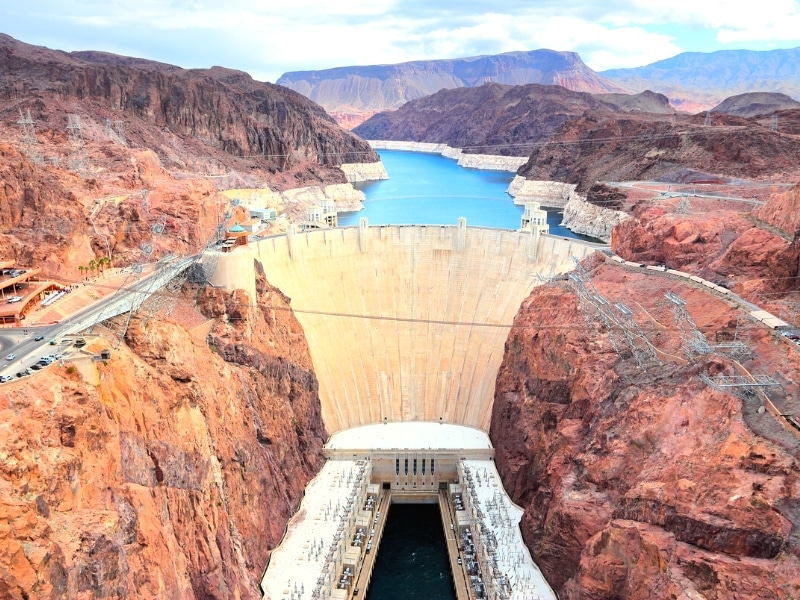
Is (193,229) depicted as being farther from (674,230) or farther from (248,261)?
(674,230)

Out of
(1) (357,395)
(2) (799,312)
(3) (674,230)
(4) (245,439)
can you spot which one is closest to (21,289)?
A: (4) (245,439)

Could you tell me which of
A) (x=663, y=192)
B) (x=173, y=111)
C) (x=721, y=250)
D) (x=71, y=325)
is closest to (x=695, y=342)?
(x=721, y=250)

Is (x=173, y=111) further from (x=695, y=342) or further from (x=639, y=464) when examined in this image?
(x=639, y=464)

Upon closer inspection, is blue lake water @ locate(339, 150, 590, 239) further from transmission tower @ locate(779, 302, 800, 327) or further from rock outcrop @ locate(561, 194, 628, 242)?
transmission tower @ locate(779, 302, 800, 327)

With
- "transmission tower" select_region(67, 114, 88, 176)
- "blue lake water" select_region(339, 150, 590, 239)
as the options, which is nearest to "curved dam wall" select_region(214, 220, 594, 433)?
"transmission tower" select_region(67, 114, 88, 176)

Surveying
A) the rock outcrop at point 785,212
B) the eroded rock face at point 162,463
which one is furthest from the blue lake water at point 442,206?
the eroded rock face at point 162,463
